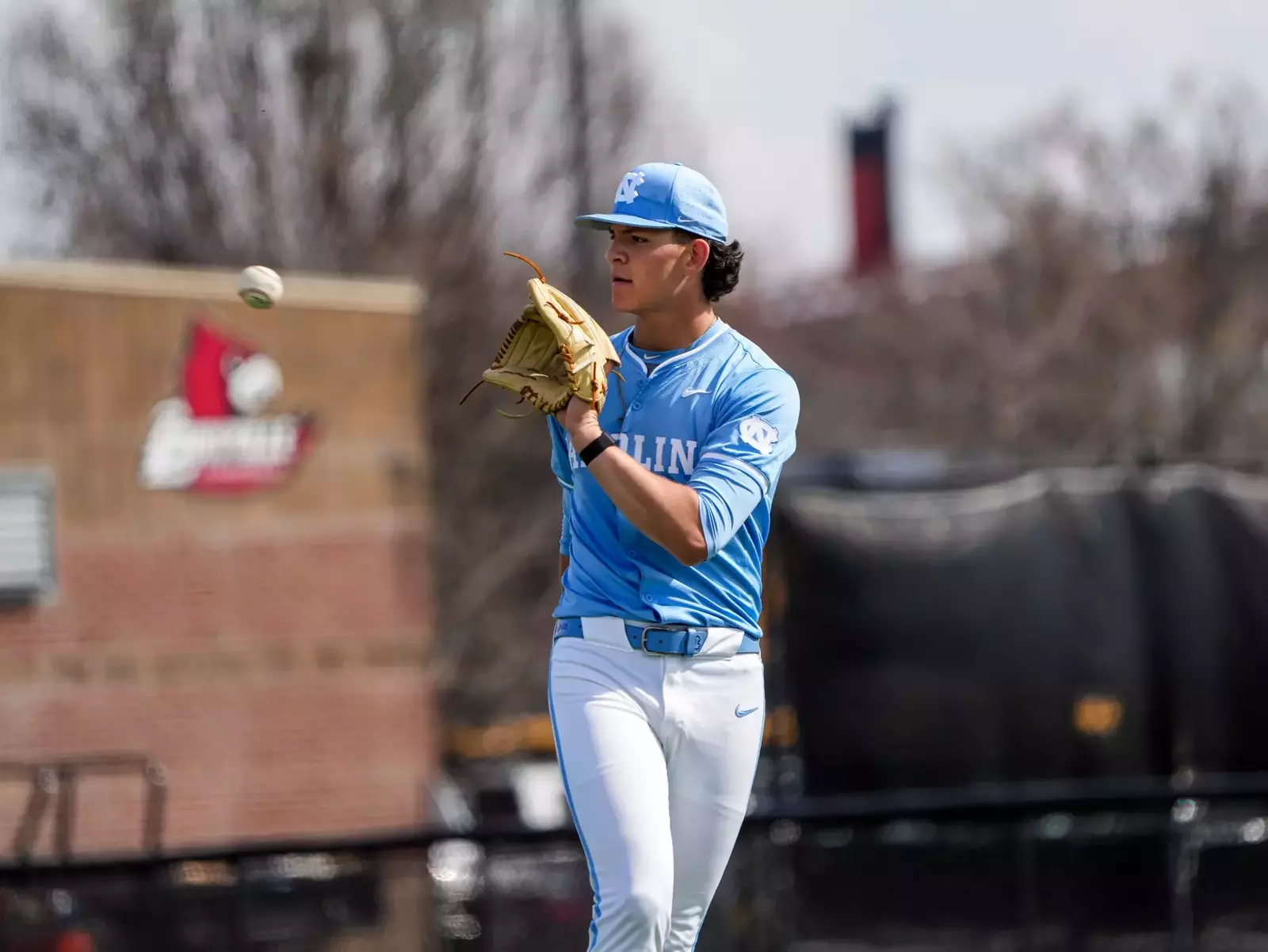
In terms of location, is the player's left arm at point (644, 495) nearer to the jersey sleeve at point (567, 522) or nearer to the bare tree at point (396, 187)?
the jersey sleeve at point (567, 522)

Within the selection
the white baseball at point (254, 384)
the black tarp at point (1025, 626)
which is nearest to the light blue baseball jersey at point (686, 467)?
the black tarp at point (1025, 626)

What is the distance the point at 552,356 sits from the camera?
384cm

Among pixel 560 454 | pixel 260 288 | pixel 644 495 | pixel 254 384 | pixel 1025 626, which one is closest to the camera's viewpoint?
pixel 644 495

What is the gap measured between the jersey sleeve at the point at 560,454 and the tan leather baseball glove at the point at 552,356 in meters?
0.25

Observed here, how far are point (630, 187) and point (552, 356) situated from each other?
0.45 m

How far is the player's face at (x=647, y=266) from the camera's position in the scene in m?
4.03

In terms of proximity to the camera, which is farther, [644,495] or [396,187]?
[396,187]

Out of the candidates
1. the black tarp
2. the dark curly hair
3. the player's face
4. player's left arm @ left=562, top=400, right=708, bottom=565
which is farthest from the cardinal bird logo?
player's left arm @ left=562, top=400, right=708, bottom=565

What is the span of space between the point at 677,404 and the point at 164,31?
24.7m

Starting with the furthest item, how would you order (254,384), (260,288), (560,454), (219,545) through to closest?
1. (254,384)
2. (219,545)
3. (260,288)
4. (560,454)

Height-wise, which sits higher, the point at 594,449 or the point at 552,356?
the point at 552,356

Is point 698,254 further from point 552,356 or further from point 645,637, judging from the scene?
point 645,637

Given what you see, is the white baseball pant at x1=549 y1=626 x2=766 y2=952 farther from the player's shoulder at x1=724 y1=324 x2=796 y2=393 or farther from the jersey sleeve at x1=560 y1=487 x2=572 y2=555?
the player's shoulder at x1=724 y1=324 x2=796 y2=393

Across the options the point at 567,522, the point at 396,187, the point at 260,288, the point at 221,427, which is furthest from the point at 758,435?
the point at 396,187
